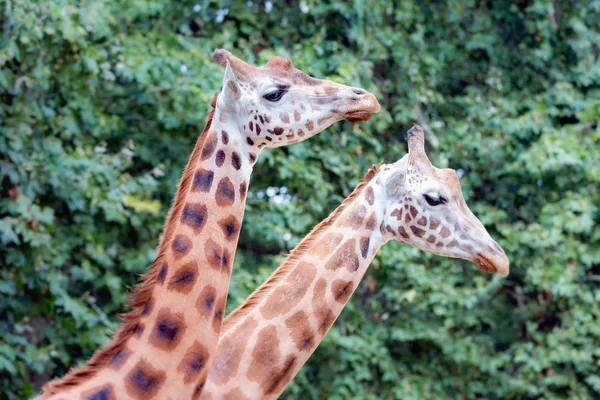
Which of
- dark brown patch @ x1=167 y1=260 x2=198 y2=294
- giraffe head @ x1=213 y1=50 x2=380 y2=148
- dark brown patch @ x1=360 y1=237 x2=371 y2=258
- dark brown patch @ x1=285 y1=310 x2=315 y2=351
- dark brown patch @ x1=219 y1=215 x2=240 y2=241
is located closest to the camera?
dark brown patch @ x1=167 y1=260 x2=198 y2=294

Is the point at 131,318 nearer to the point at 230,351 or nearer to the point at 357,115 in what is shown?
the point at 230,351

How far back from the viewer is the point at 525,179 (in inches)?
330

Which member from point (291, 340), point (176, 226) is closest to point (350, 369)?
point (291, 340)

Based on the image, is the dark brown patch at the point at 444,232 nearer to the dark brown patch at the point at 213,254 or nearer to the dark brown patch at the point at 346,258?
the dark brown patch at the point at 346,258

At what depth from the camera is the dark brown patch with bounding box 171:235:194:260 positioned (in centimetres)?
310

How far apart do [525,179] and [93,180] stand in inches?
147

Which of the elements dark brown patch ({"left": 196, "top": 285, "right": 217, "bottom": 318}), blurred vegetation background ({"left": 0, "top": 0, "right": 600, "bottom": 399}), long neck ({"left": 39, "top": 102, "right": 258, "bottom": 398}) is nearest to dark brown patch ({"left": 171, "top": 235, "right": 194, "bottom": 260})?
long neck ({"left": 39, "top": 102, "right": 258, "bottom": 398})

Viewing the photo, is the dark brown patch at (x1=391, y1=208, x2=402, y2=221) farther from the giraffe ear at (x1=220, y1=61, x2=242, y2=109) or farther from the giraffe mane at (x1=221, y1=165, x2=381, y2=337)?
the giraffe ear at (x1=220, y1=61, x2=242, y2=109)

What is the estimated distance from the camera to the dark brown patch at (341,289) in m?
3.67

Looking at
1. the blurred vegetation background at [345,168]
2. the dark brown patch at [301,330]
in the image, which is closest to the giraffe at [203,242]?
the dark brown patch at [301,330]

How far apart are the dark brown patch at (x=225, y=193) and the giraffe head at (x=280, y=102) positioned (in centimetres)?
18

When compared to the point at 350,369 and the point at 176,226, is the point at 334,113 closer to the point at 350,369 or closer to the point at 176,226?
the point at 176,226

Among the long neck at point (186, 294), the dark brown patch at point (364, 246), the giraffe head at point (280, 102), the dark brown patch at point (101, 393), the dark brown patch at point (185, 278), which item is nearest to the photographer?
the dark brown patch at point (101, 393)

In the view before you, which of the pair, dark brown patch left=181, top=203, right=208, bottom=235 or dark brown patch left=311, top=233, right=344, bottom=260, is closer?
dark brown patch left=181, top=203, right=208, bottom=235
